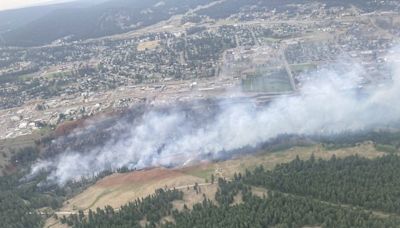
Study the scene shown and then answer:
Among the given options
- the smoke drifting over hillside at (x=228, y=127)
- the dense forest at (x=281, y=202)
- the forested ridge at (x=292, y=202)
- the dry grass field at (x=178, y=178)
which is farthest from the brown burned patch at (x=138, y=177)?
the forested ridge at (x=292, y=202)

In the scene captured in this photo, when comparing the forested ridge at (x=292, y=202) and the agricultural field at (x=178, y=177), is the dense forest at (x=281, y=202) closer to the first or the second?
the forested ridge at (x=292, y=202)

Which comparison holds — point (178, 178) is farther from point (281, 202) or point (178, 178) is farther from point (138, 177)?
point (281, 202)

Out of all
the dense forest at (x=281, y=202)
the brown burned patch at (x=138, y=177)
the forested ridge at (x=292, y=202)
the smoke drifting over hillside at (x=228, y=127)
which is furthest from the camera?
the smoke drifting over hillside at (x=228, y=127)

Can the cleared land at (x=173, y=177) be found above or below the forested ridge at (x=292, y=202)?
below

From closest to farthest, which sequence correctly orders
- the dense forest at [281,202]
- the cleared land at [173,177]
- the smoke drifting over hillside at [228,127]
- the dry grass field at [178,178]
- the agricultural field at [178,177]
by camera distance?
1. the dense forest at [281,202]
2. the dry grass field at [178,178]
3. the agricultural field at [178,177]
4. the cleared land at [173,177]
5. the smoke drifting over hillside at [228,127]

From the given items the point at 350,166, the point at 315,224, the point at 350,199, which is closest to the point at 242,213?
the point at 315,224

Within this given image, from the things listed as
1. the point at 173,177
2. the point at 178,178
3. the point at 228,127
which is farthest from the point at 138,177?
the point at 228,127

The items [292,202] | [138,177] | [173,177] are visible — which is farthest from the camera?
[138,177]

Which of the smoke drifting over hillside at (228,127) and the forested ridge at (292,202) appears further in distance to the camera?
the smoke drifting over hillside at (228,127)
